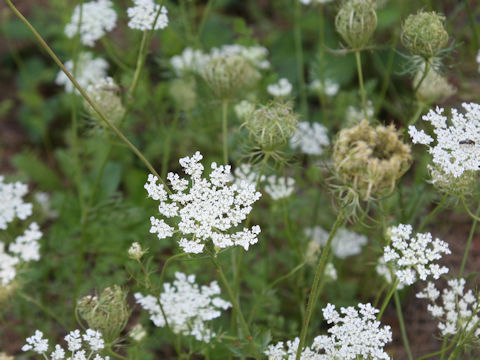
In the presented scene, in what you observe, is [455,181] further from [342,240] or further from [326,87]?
[326,87]

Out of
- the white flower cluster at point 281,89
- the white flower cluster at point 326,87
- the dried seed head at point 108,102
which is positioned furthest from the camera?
the white flower cluster at point 326,87

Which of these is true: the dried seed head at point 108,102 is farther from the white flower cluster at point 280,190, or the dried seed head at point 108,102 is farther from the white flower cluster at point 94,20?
the white flower cluster at point 280,190

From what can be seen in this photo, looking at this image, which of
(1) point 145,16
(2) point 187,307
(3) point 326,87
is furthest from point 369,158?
(3) point 326,87

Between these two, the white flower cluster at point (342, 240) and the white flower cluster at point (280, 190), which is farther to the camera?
the white flower cluster at point (342, 240)

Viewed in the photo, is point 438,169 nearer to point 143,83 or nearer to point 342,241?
point 342,241

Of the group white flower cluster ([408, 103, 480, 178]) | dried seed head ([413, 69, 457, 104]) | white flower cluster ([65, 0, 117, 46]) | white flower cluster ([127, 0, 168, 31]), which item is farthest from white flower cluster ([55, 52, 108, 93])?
white flower cluster ([408, 103, 480, 178])

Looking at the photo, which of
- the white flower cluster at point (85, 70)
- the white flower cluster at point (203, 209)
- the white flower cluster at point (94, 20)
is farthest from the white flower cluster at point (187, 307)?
the white flower cluster at point (85, 70)

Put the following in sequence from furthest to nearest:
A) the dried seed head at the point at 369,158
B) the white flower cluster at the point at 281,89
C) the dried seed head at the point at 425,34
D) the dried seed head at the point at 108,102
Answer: the white flower cluster at the point at 281,89 < the dried seed head at the point at 108,102 < the dried seed head at the point at 425,34 < the dried seed head at the point at 369,158

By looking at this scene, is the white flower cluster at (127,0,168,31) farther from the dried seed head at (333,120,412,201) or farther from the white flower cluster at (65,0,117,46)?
the dried seed head at (333,120,412,201)
